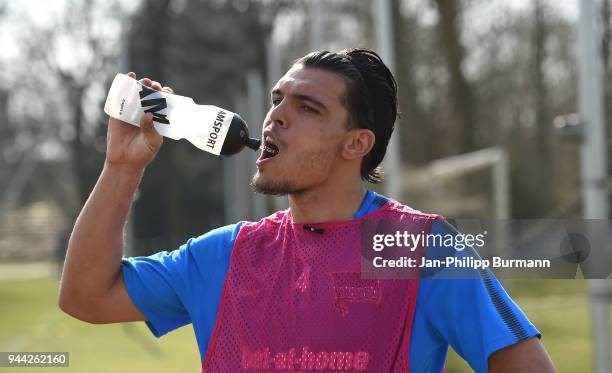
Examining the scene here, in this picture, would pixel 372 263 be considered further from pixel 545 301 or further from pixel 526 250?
pixel 545 301

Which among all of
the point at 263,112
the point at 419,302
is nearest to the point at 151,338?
the point at 419,302

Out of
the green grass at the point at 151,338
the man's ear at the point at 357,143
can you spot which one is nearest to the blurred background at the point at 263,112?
the green grass at the point at 151,338

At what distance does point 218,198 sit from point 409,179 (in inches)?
808

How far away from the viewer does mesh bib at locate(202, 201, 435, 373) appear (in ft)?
9.45

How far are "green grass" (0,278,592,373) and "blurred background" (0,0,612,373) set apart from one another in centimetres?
5

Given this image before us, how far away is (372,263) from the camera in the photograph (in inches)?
119

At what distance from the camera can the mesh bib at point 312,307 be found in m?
2.88

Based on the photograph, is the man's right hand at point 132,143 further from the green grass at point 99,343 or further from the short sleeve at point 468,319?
the green grass at point 99,343

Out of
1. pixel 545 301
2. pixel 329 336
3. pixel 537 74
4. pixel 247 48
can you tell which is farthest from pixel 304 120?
pixel 247 48

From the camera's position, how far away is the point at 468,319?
2789 millimetres

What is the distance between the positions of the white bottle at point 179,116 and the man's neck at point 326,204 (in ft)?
0.94

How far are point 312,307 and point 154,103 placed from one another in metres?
0.86

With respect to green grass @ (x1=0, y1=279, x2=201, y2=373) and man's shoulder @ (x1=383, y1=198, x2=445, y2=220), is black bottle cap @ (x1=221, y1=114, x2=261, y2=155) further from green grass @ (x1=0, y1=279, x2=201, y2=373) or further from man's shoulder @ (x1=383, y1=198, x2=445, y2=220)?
green grass @ (x1=0, y1=279, x2=201, y2=373)

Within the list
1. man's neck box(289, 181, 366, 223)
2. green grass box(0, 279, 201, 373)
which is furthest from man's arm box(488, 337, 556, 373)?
green grass box(0, 279, 201, 373)
